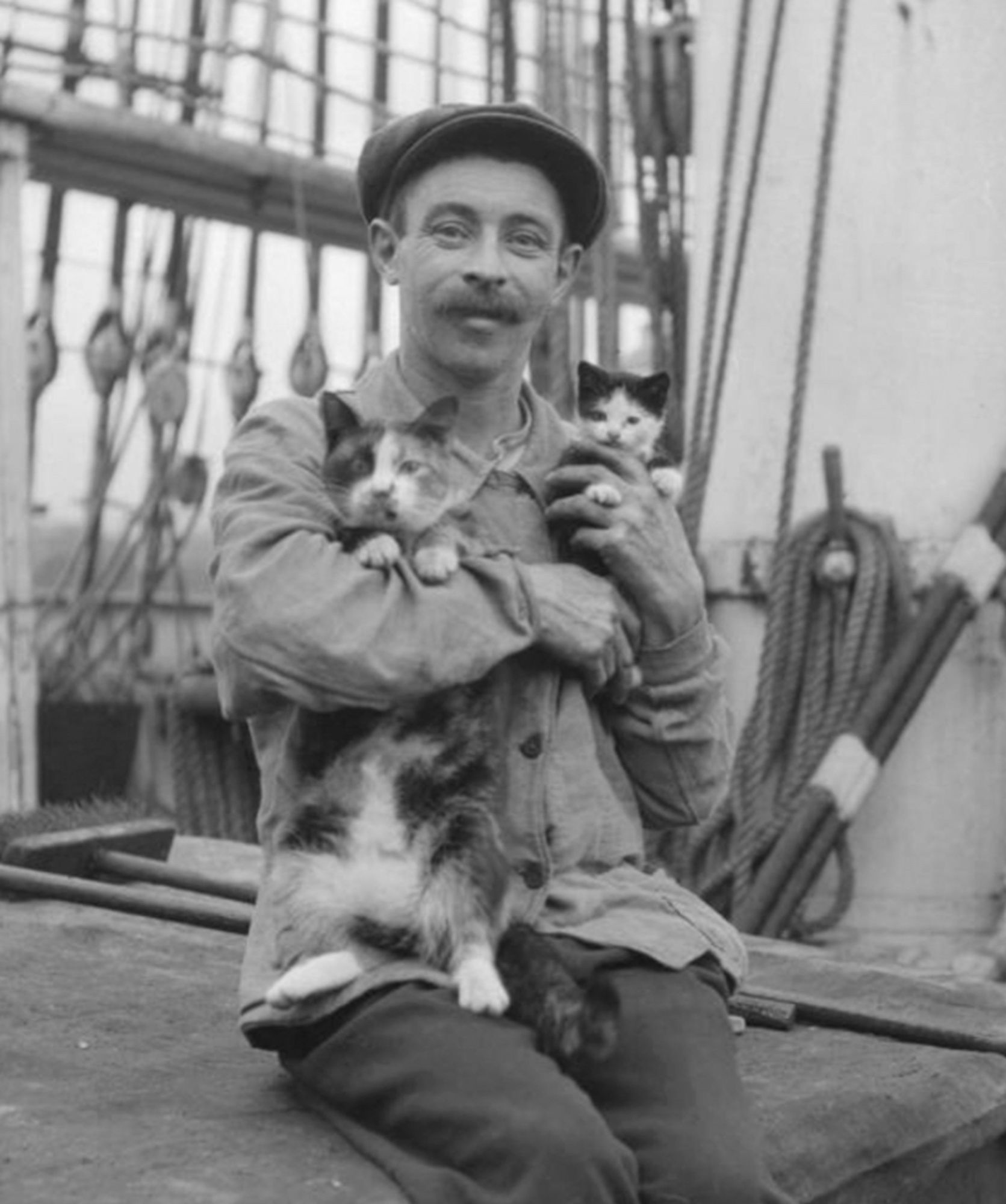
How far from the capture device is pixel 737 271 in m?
4.65

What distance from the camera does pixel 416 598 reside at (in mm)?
2277

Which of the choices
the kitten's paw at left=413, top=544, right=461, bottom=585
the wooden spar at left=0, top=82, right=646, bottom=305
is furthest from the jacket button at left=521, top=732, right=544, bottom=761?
the wooden spar at left=0, top=82, right=646, bottom=305

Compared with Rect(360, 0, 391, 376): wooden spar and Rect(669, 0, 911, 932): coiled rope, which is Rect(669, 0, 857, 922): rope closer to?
Rect(669, 0, 911, 932): coiled rope

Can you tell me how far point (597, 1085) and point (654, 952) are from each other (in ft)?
0.61

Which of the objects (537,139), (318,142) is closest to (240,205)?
(318,142)

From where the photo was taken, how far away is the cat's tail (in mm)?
2248

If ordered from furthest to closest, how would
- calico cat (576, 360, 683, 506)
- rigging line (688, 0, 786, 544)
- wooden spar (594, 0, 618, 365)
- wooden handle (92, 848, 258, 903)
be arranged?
wooden spar (594, 0, 618, 365) < rigging line (688, 0, 786, 544) < wooden handle (92, 848, 258, 903) < calico cat (576, 360, 683, 506)

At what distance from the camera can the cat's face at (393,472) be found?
2338mm

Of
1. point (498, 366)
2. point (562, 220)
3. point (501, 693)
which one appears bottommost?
point (501, 693)

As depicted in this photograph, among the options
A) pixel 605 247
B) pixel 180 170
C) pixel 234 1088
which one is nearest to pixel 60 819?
pixel 234 1088

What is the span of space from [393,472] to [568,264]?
0.43m

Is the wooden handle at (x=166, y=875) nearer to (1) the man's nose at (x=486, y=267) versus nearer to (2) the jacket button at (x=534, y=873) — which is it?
(2) the jacket button at (x=534, y=873)

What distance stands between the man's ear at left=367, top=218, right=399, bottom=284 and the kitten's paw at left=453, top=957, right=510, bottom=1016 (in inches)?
30.9

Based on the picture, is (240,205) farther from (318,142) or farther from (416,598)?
(416,598)
